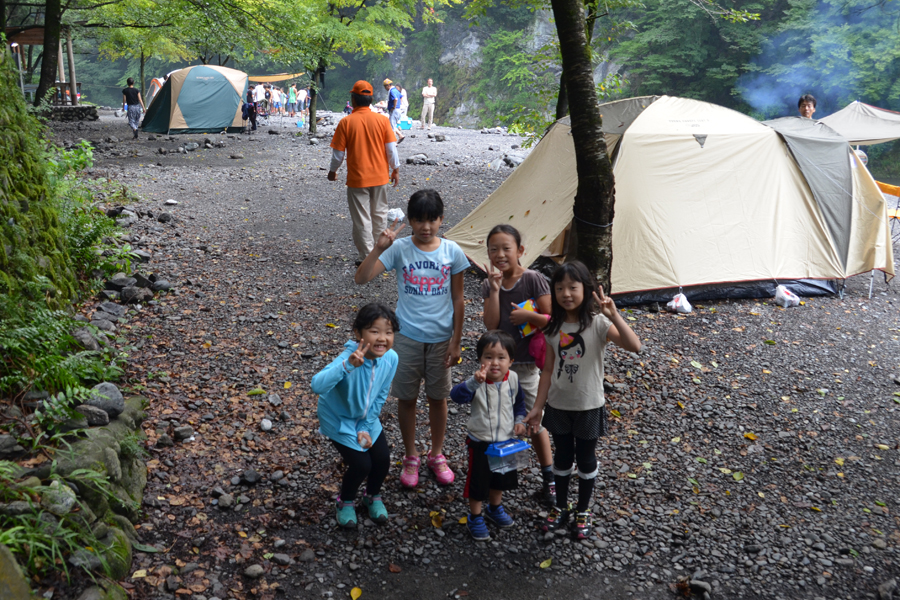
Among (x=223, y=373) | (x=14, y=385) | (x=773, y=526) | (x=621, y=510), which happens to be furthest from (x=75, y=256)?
(x=773, y=526)

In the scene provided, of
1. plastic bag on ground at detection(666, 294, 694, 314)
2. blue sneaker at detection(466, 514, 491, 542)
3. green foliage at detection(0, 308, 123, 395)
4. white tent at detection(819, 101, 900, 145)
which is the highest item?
white tent at detection(819, 101, 900, 145)

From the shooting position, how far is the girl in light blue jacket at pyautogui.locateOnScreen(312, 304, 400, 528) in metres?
3.06

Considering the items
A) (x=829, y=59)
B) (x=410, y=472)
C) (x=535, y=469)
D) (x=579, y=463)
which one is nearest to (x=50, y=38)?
(x=410, y=472)

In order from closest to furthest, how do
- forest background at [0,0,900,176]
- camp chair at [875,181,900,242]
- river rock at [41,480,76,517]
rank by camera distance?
river rock at [41,480,76,517] → camp chair at [875,181,900,242] → forest background at [0,0,900,176]

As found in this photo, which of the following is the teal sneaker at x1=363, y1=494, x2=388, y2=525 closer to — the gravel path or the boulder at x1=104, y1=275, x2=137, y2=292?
the gravel path

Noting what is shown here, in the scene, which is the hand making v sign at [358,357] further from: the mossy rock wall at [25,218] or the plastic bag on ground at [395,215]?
the plastic bag on ground at [395,215]

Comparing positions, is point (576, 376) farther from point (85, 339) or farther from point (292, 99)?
point (292, 99)

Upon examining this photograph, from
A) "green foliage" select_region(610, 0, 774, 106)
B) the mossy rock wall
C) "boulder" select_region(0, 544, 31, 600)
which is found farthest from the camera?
"green foliage" select_region(610, 0, 774, 106)

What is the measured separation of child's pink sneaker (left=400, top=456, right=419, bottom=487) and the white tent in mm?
11604

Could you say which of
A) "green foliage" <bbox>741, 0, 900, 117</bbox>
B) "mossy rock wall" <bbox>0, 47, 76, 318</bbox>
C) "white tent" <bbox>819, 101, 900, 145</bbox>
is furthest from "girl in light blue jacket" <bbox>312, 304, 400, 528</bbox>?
"green foliage" <bbox>741, 0, 900, 117</bbox>

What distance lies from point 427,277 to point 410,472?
1145 mm

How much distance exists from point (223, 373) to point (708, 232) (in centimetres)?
519

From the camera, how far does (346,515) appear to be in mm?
3320

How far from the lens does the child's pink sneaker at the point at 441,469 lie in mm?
3740
